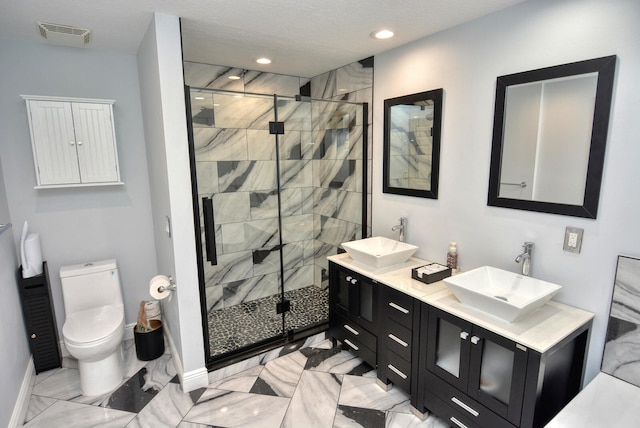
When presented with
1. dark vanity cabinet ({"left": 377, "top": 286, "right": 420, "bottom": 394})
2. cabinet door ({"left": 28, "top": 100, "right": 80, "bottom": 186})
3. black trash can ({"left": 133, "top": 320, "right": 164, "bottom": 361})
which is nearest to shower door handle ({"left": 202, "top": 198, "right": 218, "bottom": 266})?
black trash can ({"left": 133, "top": 320, "right": 164, "bottom": 361})

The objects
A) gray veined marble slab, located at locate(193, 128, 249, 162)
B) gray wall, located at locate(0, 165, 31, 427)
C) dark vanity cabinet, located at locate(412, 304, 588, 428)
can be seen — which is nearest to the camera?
dark vanity cabinet, located at locate(412, 304, 588, 428)

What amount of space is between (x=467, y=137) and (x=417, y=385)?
167 cm

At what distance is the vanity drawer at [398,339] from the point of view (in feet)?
7.11

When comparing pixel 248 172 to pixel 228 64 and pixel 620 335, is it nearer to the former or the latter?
pixel 228 64

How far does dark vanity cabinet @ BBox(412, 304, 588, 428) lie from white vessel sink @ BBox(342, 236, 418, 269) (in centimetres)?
54

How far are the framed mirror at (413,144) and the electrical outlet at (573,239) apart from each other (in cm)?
88

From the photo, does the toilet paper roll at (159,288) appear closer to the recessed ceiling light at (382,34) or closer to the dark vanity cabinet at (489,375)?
the dark vanity cabinet at (489,375)

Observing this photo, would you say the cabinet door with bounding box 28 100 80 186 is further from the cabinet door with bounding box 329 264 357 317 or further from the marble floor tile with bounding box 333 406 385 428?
the marble floor tile with bounding box 333 406 385 428

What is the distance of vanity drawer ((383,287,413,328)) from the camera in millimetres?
2133

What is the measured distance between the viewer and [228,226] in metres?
3.20

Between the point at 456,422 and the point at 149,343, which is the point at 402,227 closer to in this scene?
the point at 456,422

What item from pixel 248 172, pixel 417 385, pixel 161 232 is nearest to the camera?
pixel 417 385

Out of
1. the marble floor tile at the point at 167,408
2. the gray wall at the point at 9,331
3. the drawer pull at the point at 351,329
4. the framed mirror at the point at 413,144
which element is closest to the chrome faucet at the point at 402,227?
the framed mirror at the point at 413,144

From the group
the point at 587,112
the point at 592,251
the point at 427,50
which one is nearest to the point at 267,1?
the point at 427,50
